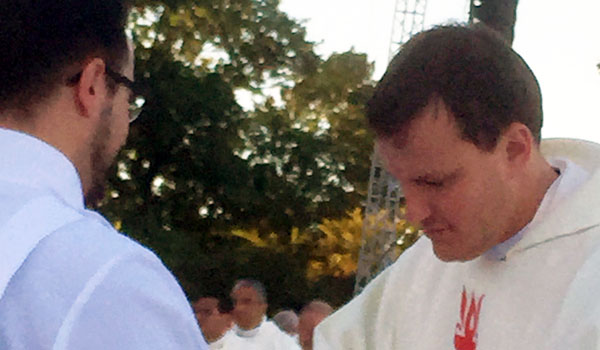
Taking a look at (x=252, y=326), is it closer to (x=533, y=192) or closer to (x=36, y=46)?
(x=533, y=192)

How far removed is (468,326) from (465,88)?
2.14 ft

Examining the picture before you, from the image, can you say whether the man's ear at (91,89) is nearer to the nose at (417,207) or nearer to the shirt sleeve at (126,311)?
the shirt sleeve at (126,311)

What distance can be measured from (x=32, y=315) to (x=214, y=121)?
22.1 metres

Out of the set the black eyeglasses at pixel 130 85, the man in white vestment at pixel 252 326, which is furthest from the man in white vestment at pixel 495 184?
the man in white vestment at pixel 252 326

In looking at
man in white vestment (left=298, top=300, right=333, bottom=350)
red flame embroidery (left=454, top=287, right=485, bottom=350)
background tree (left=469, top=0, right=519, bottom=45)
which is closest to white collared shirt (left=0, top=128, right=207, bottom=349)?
red flame embroidery (left=454, top=287, right=485, bottom=350)

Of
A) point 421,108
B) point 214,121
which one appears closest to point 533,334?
point 421,108

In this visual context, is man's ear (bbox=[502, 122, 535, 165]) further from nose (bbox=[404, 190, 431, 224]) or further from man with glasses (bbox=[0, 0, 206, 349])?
man with glasses (bbox=[0, 0, 206, 349])

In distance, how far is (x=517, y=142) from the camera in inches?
85.7

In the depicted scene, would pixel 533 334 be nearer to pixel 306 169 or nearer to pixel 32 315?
pixel 32 315

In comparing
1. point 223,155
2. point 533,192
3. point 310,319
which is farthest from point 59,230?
point 223,155

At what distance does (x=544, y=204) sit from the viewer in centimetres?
229

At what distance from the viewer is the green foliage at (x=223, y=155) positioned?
2216 cm

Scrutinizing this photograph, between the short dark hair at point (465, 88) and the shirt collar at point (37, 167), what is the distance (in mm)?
954

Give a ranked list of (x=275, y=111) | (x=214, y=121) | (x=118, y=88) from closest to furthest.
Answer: (x=118, y=88)
(x=214, y=121)
(x=275, y=111)
